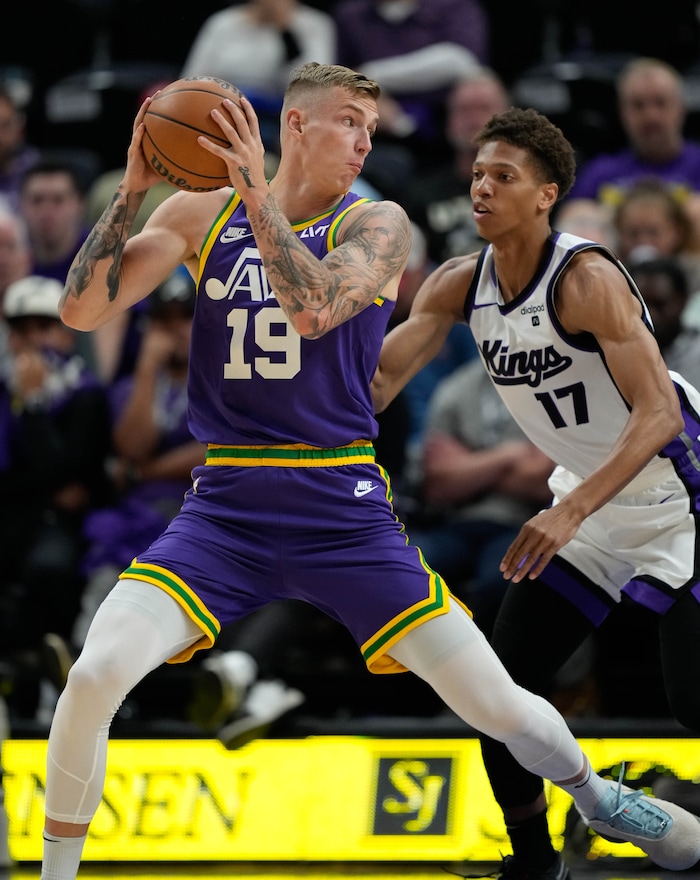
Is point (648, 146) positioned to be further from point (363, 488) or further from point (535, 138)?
point (363, 488)

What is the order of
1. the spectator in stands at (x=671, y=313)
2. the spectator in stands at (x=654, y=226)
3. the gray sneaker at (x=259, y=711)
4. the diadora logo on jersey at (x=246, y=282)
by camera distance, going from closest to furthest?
the diadora logo on jersey at (x=246, y=282) < the gray sneaker at (x=259, y=711) < the spectator in stands at (x=671, y=313) < the spectator in stands at (x=654, y=226)

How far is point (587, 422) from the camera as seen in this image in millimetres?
4367

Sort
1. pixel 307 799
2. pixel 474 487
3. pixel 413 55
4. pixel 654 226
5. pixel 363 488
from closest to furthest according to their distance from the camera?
1. pixel 363 488
2. pixel 307 799
3. pixel 474 487
4. pixel 654 226
5. pixel 413 55

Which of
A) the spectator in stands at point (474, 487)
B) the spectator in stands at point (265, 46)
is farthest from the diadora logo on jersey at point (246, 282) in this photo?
the spectator in stands at point (265, 46)

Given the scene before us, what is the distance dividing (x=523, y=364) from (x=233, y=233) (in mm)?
990

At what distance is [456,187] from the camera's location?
27.1 feet

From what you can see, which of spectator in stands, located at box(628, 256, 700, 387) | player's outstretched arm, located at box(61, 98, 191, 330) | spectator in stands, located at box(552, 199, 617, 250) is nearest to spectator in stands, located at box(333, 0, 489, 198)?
spectator in stands, located at box(552, 199, 617, 250)

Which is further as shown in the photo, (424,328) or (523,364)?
(424,328)

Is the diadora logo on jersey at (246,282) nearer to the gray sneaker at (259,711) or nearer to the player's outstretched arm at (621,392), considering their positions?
the player's outstretched arm at (621,392)

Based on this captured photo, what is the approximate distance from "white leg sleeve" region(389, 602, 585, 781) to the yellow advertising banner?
4.20 feet

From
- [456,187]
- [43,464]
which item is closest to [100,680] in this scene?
[43,464]

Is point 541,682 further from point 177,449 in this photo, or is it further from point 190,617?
point 177,449

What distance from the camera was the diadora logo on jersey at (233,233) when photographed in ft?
13.3

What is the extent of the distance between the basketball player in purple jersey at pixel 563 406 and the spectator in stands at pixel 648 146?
12.2 feet
